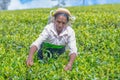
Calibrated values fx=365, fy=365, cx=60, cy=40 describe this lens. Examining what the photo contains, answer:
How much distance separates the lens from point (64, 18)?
694 cm

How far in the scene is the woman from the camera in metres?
6.96

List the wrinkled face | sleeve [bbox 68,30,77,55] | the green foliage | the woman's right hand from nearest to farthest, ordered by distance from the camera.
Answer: the green foliage
the woman's right hand
the wrinkled face
sleeve [bbox 68,30,77,55]

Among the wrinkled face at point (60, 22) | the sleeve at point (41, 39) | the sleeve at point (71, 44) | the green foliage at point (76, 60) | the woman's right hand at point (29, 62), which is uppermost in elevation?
the wrinkled face at point (60, 22)

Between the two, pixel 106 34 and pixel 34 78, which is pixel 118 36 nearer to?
pixel 106 34

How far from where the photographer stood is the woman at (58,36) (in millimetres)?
6961

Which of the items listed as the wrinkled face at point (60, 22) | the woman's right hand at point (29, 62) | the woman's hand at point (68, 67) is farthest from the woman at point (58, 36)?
the woman's right hand at point (29, 62)

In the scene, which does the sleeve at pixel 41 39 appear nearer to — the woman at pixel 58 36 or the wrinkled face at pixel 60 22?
the woman at pixel 58 36

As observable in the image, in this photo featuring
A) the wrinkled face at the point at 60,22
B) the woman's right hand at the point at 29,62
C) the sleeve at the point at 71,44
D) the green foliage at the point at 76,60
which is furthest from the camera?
the sleeve at the point at 71,44

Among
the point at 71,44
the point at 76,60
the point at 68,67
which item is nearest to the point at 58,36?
the point at 71,44

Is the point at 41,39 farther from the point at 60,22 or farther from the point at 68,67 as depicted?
the point at 68,67

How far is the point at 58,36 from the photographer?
23.9 ft

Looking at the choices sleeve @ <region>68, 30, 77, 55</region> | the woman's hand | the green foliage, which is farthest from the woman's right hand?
sleeve @ <region>68, 30, 77, 55</region>

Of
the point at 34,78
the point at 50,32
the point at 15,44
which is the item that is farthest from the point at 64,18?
the point at 15,44

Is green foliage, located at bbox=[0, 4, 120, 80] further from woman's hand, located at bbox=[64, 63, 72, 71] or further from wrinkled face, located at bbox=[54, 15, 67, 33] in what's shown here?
wrinkled face, located at bbox=[54, 15, 67, 33]
